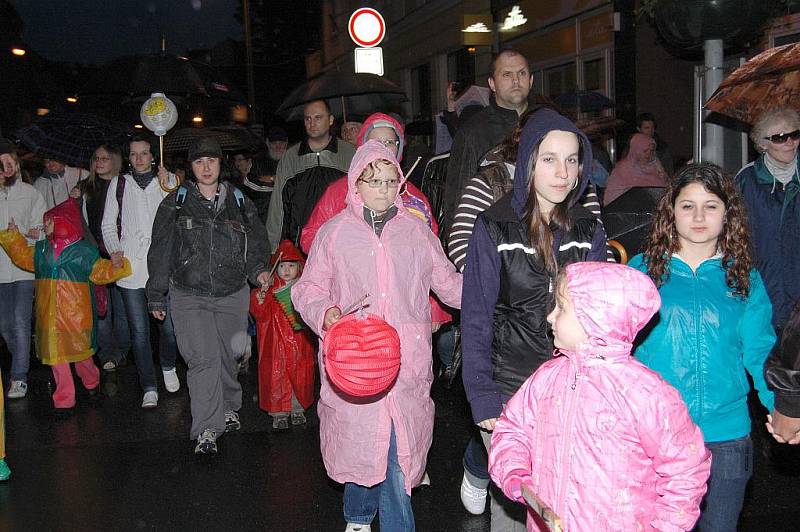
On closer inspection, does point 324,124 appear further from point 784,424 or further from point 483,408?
point 784,424

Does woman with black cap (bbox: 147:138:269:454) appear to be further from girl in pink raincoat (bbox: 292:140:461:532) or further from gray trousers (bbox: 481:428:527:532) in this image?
gray trousers (bbox: 481:428:527:532)

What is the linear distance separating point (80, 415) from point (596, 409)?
249 inches

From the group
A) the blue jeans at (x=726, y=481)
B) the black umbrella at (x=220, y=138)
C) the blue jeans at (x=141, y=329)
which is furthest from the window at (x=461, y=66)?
the blue jeans at (x=726, y=481)

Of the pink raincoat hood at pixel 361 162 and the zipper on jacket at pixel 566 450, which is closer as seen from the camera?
the zipper on jacket at pixel 566 450

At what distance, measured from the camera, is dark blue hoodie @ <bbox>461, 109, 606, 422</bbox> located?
3.74 metres

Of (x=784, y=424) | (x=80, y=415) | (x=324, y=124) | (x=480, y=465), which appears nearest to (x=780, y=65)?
(x=784, y=424)

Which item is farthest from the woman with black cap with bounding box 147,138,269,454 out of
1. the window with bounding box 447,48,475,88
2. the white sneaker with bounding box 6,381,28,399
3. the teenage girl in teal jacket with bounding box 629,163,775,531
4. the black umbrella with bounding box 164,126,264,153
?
the window with bounding box 447,48,475,88

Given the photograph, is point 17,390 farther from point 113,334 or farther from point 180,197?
point 180,197

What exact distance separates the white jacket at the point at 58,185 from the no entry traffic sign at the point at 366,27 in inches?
198

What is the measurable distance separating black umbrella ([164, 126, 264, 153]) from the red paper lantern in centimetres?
856

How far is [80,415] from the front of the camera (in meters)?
7.88

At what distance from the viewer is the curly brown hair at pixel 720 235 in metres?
3.76

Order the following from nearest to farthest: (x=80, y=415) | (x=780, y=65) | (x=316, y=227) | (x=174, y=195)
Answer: (x=780, y=65), (x=316, y=227), (x=174, y=195), (x=80, y=415)

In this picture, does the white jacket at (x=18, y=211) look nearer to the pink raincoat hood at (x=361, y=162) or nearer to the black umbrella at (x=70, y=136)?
the black umbrella at (x=70, y=136)
